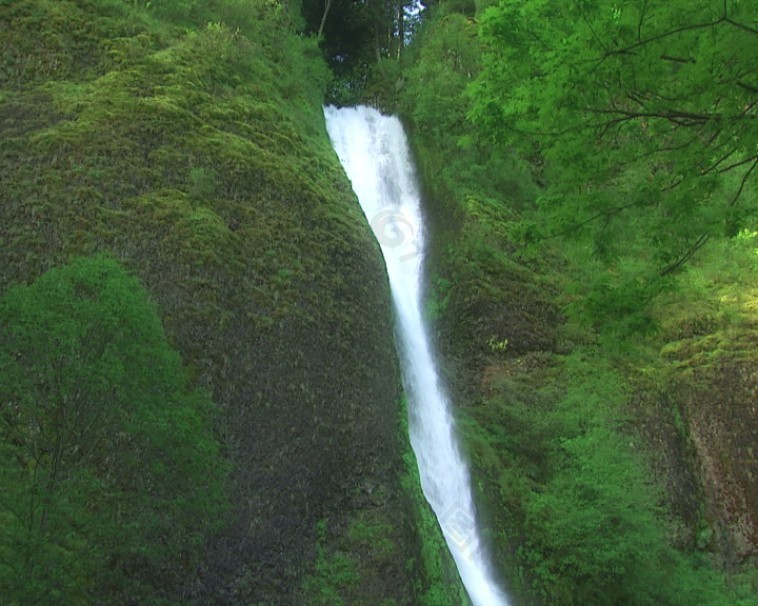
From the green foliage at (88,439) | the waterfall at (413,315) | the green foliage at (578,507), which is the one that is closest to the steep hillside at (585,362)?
the green foliage at (578,507)

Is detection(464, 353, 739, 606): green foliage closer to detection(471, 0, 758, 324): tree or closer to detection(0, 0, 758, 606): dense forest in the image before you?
detection(0, 0, 758, 606): dense forest

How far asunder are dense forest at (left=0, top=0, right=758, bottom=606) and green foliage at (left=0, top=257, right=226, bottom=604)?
0.03 metres

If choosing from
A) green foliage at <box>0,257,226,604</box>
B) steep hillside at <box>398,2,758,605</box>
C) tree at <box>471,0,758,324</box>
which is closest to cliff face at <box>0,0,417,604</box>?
green foliage at <box>0,257,226,604</box>

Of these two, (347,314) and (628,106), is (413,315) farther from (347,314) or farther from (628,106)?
(628,106)

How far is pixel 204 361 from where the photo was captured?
27.8ft

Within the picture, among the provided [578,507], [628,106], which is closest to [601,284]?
[628,106]

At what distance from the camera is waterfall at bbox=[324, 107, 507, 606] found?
10.9 m

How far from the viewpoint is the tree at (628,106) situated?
4559mm

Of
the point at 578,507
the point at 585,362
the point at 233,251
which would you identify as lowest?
the point at 578,507

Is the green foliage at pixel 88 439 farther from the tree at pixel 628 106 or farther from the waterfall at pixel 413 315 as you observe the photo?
the waterfall at pixel 413 315

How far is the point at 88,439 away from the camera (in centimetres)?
555

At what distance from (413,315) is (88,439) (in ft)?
32.4

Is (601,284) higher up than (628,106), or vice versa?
(628,106)

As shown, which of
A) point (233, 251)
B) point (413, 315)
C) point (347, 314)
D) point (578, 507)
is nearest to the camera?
point (233, 251)
